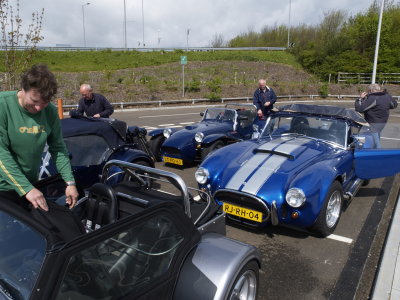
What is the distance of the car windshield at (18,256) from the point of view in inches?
73.7

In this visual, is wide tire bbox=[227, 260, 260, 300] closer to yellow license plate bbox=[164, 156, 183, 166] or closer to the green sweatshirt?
the green sweatshirt

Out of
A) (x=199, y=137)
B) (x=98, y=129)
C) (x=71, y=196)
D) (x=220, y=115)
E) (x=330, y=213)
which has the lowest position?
(x=330, y=213)

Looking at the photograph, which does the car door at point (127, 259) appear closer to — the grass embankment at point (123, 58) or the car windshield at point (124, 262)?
the car windshield at point (124, 262)

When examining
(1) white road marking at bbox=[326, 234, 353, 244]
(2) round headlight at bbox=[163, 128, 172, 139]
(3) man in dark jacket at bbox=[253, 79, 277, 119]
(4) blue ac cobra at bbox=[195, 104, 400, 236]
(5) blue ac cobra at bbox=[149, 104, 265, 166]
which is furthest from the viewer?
(3) man in dark jacket at bbox=[253, 79, 277, 119]

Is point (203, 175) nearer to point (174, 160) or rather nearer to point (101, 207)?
point (101, 207)

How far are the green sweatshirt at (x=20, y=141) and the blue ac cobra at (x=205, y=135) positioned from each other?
4.56 meters

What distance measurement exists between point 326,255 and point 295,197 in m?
0.79

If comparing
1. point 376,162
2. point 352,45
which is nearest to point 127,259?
point 376,162

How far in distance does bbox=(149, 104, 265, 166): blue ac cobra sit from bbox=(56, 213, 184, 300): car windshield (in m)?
4.94

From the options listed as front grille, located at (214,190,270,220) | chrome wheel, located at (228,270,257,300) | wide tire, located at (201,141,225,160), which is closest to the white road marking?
front grille, located at (214,190,270,220)

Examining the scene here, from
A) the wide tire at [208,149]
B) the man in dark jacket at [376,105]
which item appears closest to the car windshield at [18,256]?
the wide tire at [208,149]

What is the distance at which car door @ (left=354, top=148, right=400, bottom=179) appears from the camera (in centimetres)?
476

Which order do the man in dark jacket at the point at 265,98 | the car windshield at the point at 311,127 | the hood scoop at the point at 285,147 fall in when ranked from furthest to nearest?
the man in dark jacket at the point at 265,98 < the car windshield at the point at 311,127 < the hood scoop at the point at 285,147

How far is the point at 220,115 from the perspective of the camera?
8.67 meters
